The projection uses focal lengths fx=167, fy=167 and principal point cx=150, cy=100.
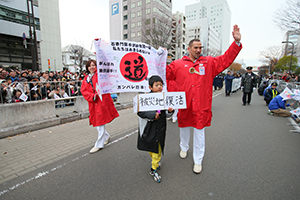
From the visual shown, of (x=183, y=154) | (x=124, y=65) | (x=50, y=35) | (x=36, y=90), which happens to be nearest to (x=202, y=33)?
(x=50, y=35)

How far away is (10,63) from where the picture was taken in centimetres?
2491

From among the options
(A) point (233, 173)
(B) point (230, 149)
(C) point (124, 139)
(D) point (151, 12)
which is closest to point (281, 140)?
(B) point (230, 149)

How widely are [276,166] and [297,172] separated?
30cm

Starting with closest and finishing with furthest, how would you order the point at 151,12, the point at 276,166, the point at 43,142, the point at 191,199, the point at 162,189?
1. the point at 191,199
2. the point at 162,189
3. the point at 276,166
4. the point at 43,142
5. the point at 151,12

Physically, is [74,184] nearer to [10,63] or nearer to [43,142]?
[43,142]

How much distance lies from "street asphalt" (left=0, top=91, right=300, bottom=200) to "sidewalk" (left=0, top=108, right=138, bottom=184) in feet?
0.06

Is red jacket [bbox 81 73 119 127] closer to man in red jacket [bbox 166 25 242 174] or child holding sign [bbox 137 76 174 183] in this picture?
child holding sign [bbox 137 76 174 183]

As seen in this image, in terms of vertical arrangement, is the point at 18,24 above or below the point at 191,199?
above

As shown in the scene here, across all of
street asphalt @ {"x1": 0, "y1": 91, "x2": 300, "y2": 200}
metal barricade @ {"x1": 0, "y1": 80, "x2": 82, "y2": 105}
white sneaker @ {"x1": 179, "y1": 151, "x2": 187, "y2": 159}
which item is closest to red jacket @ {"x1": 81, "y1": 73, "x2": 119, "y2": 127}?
street asphalt @ {"x1": 0, "y1": 91, "x2": 300, "y2": 200}

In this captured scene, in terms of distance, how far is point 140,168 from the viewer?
10.3 feet

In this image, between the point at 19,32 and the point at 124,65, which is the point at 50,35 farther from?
the point at 124,65

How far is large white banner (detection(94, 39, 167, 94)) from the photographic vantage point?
9.31 ft

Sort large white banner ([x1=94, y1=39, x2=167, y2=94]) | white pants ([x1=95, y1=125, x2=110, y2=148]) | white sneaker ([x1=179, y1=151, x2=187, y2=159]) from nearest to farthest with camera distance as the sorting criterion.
Answer: large white banner ([x1=94, y1=39, x2=167, y2=94]) → white sneaker ([x1=179, y1=151, x2=187, y2=159]) → white pants ([x1=95, y1=125, x2=110, y2=148])

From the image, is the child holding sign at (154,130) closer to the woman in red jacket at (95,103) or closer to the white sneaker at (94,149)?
the woman in red jacket at (95,103)
